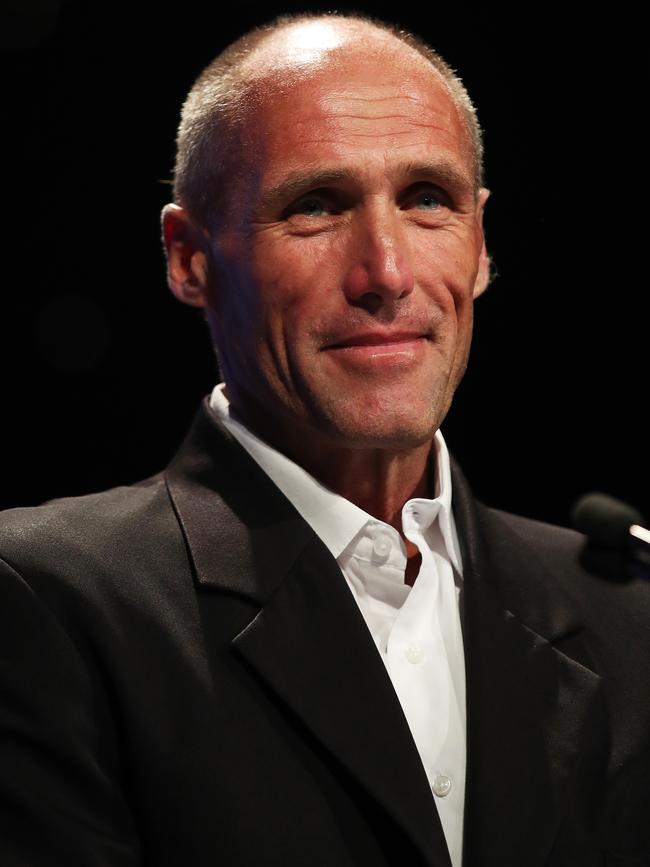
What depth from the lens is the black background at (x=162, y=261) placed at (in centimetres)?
248

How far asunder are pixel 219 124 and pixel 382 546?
738 millimetres

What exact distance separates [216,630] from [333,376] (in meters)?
0.43

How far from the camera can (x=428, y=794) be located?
152 cm

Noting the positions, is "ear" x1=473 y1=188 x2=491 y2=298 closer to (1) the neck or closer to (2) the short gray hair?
(2) the short gray hair

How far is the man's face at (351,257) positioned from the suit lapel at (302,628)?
15cm

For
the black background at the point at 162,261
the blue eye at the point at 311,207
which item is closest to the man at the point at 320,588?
the blue eye at the point at 311,207

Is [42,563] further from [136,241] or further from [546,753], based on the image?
[136,241]

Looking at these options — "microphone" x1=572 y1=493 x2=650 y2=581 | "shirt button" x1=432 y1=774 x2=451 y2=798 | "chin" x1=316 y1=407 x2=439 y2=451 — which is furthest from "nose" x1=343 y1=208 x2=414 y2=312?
"shirt button" x1=432 y1=774 x2=451 y2=798

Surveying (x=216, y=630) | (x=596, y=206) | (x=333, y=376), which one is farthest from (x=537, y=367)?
(x=216, y=630)

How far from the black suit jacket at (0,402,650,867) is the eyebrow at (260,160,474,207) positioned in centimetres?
41

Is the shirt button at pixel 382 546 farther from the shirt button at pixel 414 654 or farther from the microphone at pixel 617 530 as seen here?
the microphone at pixel 617 530

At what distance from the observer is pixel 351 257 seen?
5.70 feet

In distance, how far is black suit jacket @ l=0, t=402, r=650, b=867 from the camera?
146 centimetres

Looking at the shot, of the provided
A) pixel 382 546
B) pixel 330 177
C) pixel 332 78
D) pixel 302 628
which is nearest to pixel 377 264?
pixel 330 177
